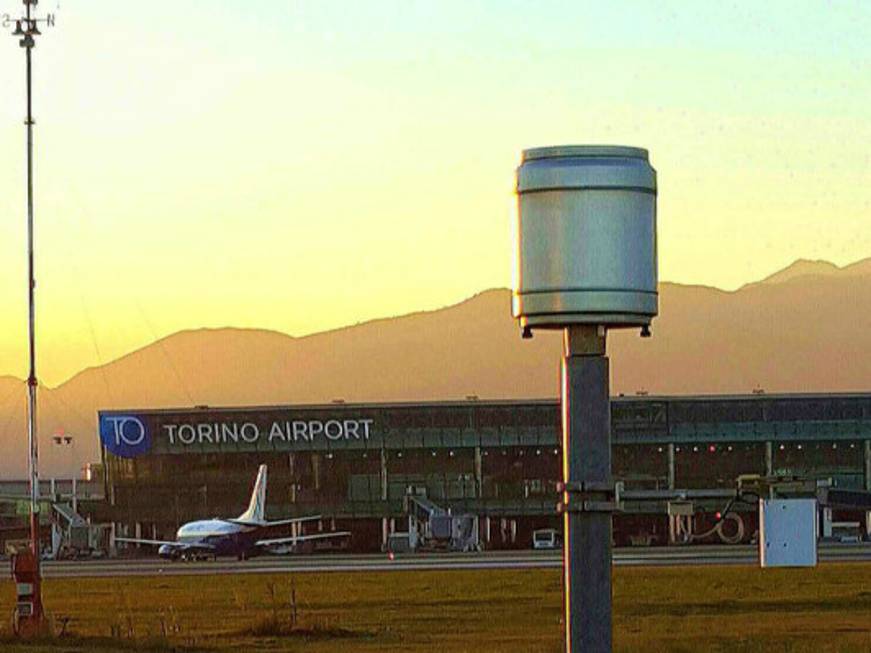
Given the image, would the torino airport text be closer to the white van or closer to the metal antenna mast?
the white van

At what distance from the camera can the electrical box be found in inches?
509

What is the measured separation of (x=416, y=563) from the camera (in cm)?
9956

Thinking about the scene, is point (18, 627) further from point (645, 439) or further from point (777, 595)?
point (645, 439)

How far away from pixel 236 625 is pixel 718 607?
538 inches

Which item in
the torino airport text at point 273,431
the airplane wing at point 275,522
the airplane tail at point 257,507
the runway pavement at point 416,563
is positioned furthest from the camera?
the torino airport text at point 273,431

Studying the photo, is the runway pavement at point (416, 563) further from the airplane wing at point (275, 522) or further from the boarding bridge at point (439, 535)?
the boarding bridge at point (439, 535)

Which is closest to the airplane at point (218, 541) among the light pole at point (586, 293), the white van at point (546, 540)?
the white van at point (546, 540)

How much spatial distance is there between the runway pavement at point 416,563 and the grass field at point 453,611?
24.1 ft

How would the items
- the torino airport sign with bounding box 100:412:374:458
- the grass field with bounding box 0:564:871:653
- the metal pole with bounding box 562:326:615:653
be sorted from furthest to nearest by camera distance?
1. the torino airport sign with bounding box 100:412:374:458
2. the grass field with bounding box 0:564:871:653
3. the metal pole with bounding box 562:326:615:653

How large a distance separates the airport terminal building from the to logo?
76 mm

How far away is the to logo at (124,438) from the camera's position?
482 ft

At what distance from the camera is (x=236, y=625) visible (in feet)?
164

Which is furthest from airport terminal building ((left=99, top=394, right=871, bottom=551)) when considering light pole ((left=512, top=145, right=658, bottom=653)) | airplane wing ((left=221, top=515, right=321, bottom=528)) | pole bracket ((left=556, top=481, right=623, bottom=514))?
pole bracket ((left=556, top=481, right=623, bottom=514))

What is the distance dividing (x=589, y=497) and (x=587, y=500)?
0.9 inches
